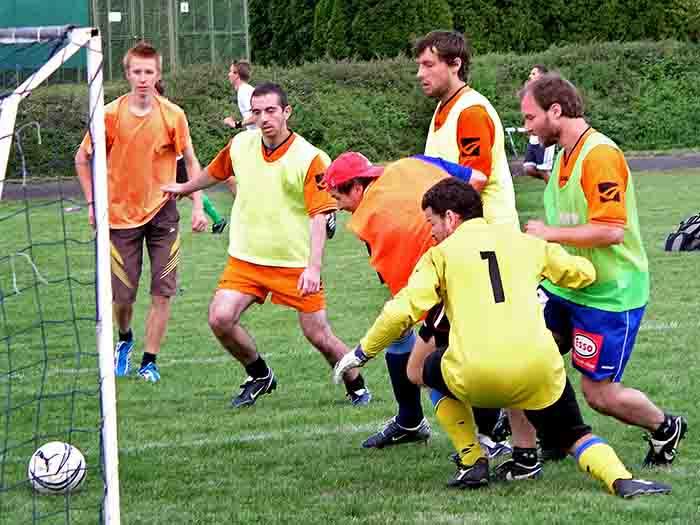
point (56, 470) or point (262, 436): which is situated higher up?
point (56, 470)

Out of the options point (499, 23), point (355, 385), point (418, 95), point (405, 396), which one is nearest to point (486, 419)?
point (405, 396)

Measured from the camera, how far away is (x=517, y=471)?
18.8ft

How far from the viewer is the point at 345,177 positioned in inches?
240

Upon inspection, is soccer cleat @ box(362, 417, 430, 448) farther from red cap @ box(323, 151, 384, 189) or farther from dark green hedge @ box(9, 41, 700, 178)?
dark green hedge @ box(9, 41, 700, 178)

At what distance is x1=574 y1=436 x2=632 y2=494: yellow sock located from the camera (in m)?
5.40

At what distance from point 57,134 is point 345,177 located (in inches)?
712

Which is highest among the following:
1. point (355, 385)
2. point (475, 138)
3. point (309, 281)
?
point (475, 138)

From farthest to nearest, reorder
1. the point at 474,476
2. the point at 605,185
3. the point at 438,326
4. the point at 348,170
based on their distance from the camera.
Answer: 1. the point at 348,170
2. the point at 438,326
3. the point at 474,476
4. the point at 605,185

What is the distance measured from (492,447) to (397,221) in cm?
121

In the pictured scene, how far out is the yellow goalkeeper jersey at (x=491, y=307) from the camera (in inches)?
205

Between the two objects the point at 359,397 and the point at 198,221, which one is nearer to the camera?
the point at 359,397

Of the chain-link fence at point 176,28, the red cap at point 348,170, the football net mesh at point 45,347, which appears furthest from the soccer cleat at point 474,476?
the chain-link fence at point 176,28

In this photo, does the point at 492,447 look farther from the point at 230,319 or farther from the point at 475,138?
the point at 230,319

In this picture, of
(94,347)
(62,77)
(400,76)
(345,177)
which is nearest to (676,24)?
(400,76)
